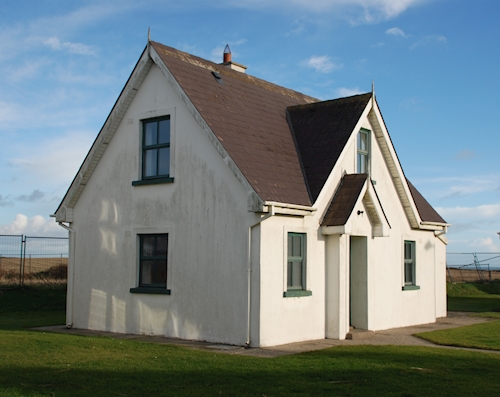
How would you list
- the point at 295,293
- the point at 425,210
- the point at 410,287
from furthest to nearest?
the point at 425,210, the point at 410,287, the point at 295,293

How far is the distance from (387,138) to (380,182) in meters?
1.29

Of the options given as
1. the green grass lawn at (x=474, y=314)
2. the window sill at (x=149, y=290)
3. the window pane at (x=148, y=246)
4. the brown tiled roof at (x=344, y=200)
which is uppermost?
the brown tiled roof at (x=344, y=200)

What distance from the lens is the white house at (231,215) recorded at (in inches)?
593

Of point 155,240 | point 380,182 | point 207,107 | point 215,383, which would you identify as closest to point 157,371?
point 215,383

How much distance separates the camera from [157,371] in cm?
1096

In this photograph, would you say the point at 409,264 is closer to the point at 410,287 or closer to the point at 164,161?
the point at 410,287

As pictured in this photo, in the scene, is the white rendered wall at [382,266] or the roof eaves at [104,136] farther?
the roof eaves at [104,136]

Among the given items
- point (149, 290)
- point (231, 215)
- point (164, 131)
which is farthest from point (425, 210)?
point (149, 290)

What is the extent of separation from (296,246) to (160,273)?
140 inches

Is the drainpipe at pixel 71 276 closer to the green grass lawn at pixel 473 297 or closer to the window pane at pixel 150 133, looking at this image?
the window pane at pixel 150 133

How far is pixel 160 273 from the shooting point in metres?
16.7

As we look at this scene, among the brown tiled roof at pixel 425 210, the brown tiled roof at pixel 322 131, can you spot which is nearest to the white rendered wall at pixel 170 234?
the brown tiled roof at pixel 322 131

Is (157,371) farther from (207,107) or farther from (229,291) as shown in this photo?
(207,107)

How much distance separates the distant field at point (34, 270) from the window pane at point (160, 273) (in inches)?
505
